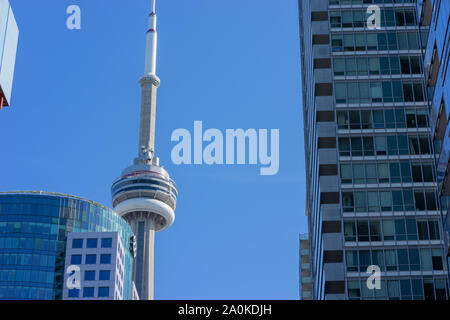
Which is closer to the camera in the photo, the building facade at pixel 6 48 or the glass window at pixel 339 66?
the building facade at pixel 6 48

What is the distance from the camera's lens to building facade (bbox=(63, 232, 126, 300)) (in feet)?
517

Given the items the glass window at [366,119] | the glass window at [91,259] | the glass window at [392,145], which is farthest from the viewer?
the glass window at [91,259]

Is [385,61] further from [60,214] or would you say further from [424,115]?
[60,214]

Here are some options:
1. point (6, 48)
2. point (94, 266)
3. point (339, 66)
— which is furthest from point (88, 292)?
point (6, 48)

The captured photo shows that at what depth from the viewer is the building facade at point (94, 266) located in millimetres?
157625

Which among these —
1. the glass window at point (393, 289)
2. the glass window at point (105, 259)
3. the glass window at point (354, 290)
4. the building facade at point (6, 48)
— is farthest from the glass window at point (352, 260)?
the glass window at point (105, 259)

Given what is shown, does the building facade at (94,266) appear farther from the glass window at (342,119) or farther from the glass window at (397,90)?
the glass window at (397,90)

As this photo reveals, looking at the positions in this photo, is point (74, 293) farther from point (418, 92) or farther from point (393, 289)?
point (393, 289)

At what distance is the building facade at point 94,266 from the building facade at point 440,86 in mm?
109835

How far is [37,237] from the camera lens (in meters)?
167

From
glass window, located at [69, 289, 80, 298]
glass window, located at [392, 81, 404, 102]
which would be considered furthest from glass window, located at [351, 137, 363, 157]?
glass window, located at [69, 289, 80, 298]

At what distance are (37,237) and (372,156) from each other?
9554 centimetres
